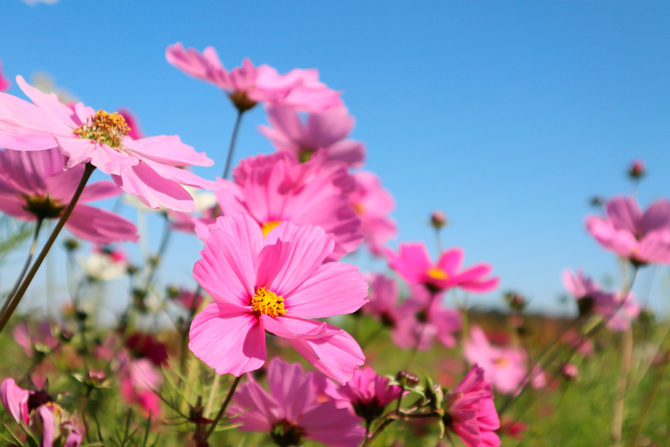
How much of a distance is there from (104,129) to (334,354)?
0.86ft

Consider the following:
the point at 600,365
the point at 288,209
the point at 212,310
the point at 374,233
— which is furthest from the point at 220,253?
the point at 600,365

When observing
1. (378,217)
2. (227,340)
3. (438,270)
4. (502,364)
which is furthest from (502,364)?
(227,340)

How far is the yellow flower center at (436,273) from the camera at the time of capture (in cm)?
87

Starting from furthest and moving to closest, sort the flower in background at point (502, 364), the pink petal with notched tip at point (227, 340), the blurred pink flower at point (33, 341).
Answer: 1. the flower in background at point (502, 364)
2. the blurred pink flower at point (33, 341)
3. the pink petal with notched tip at point (227, 340)

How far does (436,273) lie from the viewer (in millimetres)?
888

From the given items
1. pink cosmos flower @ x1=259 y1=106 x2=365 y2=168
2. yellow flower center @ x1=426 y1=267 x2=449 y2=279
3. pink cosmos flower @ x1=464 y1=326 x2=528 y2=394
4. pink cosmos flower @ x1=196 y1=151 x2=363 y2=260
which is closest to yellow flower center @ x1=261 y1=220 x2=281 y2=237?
pink cosmos flower @ x1=196 y1=151 x2=363 y2=260

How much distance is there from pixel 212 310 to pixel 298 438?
0.61ft

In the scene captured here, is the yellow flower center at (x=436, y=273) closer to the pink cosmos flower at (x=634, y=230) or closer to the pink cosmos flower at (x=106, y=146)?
the pink cosmos flower at (x=634, y=230)

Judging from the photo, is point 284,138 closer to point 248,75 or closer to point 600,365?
point 248,75

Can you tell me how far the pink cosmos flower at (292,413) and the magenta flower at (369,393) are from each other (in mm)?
12

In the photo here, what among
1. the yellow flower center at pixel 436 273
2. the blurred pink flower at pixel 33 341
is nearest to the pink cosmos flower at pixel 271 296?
the blurred pink flower at pixel 33 341

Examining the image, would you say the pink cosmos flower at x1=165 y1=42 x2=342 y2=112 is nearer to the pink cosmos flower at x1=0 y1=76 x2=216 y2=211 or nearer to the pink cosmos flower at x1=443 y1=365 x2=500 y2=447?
the pink cosmos flower at x1=0 y1=76 x2=216 y2=211

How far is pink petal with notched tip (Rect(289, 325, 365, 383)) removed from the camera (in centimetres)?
32

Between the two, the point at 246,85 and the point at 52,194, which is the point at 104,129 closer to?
the point at 52,194
